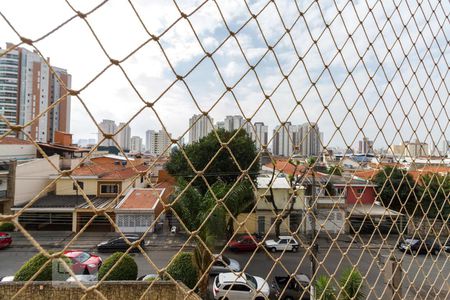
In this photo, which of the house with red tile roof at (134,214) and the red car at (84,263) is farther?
the house with red tile roof at (134,214)

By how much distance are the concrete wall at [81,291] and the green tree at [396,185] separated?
1.85m

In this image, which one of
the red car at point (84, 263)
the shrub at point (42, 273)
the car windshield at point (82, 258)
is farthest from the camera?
the car windshield at point (82, 258)

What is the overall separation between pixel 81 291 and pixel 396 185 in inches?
234

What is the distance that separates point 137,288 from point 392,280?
7.35 feet

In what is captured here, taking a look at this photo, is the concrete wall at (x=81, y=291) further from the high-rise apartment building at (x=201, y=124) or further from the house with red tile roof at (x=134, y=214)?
the house with red tile roof at (x=134, y=214)

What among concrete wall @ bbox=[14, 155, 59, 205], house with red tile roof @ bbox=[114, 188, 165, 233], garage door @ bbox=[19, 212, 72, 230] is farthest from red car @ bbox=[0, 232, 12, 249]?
house with red tile roof @ bbox=[114, 188, 165, 233]

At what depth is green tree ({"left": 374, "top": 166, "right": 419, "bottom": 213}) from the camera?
1041 millimetres

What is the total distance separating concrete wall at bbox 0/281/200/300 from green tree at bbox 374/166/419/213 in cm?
185

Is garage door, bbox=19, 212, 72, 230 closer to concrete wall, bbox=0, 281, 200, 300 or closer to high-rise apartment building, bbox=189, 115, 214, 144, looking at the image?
concrete wall, bbox=0, 281, 200, 300

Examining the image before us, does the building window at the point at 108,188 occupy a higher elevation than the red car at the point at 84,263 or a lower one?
higher

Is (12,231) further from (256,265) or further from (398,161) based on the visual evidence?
(398,161)

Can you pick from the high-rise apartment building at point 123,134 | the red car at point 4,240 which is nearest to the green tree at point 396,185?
the high-rise apartment building at point 123,134

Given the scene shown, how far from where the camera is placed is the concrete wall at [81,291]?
2.60 m

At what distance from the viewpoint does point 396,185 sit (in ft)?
21.2
